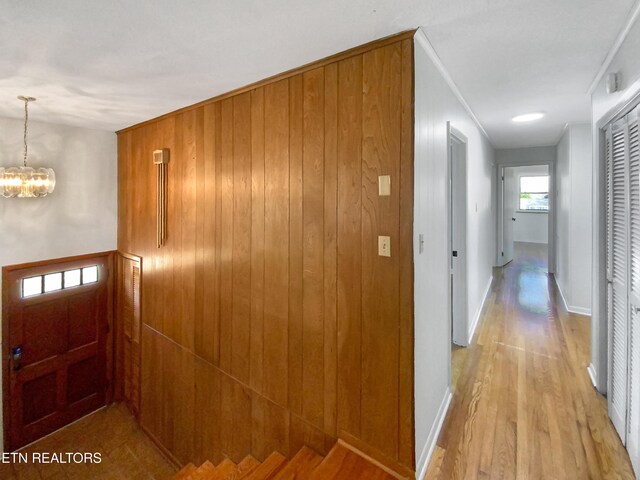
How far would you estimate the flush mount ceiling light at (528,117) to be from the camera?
3.38m

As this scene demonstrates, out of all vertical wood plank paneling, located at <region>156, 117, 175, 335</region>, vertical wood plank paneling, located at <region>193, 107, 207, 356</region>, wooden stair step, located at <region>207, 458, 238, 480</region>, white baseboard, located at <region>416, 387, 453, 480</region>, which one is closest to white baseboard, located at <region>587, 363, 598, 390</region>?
white baseboard, located at <region>416, 387, 453, 480</region>

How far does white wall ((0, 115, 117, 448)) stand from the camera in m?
3.22

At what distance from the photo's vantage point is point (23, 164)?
326 centimetres

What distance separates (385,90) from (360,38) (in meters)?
0.28

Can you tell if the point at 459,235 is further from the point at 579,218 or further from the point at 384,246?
the point at 579,218

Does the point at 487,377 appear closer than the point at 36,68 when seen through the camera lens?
No

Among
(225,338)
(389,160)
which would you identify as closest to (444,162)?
(389,160)

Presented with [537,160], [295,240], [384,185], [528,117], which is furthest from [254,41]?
[537,160]

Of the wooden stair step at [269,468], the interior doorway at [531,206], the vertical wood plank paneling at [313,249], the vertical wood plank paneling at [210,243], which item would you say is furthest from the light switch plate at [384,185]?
the interior doorway at [531,206]

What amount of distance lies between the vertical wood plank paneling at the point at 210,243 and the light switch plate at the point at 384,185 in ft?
5.00

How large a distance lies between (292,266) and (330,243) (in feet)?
1.18

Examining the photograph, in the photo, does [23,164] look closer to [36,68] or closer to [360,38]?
[36,68]

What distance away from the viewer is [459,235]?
3137 millimetres

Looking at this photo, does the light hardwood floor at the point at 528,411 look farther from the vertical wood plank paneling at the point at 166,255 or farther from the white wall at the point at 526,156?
the white wall at the point at 526,156
